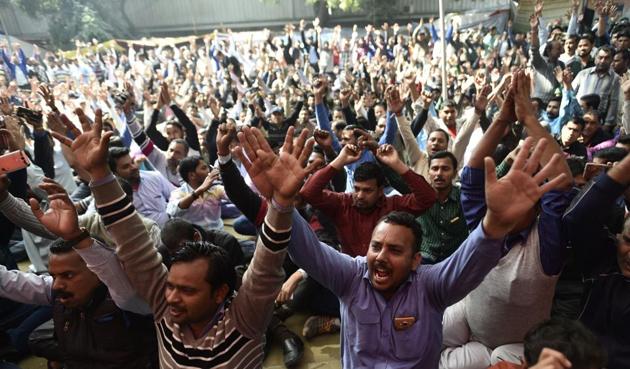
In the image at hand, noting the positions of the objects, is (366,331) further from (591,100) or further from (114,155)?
(591,100)

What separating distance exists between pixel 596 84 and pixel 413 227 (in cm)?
487

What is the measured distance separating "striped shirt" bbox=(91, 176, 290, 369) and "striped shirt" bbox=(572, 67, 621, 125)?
17.5 ft

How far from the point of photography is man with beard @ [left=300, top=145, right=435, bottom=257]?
8.63ft

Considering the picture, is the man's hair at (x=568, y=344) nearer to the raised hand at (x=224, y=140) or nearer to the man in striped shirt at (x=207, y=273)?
the man in striped shirt at (x=207, y=273)

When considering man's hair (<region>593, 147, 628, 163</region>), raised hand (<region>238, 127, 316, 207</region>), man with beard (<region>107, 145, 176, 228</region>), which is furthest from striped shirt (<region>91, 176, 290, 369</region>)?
man's hair (<region>593, 147, 628, 163</region>)

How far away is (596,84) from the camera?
17.2ft

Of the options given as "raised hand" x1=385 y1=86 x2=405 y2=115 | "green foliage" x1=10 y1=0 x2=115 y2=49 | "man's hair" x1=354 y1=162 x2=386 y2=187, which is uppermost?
"green foliage" x1=10 y1=0 x2=115 y2=49

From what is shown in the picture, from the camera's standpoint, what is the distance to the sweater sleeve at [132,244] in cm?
148

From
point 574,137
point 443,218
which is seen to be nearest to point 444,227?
point 443,218

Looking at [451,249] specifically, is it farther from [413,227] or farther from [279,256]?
[279,256]

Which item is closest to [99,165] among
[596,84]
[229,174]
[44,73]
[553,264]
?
[229,174]

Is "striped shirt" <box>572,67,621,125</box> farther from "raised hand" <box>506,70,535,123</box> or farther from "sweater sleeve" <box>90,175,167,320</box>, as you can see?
"sweater sleeve" <box>90,175,167,320</box>

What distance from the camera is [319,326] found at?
301 centimetres

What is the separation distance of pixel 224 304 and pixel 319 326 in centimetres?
157
